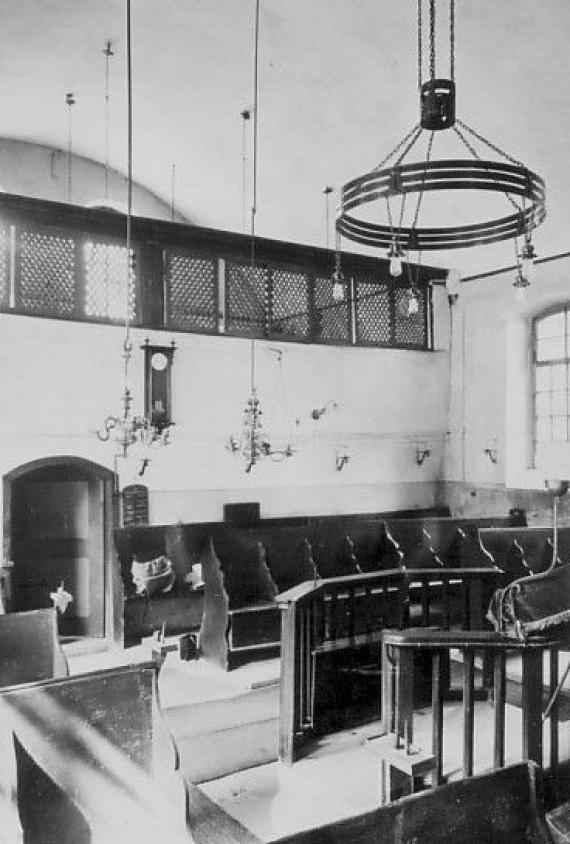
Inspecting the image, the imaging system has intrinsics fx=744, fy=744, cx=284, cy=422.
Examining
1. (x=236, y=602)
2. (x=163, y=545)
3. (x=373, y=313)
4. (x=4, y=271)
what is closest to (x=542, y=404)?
(x=373, y=313)

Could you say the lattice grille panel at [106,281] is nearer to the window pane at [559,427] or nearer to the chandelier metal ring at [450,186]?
the chandelier metal ring at [450,186]

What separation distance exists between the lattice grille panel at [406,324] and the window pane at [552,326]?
1700 mm

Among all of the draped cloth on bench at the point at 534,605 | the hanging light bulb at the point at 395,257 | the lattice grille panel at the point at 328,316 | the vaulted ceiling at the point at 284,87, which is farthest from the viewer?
the lattice grille panel at the point at 328,316

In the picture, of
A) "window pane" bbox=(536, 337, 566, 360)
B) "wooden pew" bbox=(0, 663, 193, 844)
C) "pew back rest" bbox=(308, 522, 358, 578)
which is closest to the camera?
"wooden pew" bbox=(0, 663, 193, 844)

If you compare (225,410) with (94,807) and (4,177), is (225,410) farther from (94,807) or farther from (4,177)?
(94,807)

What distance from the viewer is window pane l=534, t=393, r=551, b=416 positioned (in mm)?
10180

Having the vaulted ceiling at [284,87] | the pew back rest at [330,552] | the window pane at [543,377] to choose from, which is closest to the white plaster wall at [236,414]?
the window pane at [543,377]

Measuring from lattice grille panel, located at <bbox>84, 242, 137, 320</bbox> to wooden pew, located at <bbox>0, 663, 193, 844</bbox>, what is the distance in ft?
20.3

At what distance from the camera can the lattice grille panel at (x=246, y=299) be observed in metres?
9.62

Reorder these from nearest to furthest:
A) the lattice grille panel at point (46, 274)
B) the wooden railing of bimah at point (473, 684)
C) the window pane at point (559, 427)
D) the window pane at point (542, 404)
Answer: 1. the wooden railing of bimah at point (473, 684)
2. the lattice grille panel at point (46, 274)
3. the window pane at point (559, 427)
4. the window pane at point (542, 404)

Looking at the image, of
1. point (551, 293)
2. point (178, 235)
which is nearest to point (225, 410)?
point (178, 235)

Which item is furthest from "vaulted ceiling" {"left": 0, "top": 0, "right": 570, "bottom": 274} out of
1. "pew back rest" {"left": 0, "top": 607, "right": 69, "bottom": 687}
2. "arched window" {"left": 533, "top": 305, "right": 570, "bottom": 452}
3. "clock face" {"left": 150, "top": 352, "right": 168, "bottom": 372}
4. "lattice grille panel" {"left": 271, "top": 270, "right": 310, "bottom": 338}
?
"pew back rest" {"left": 0, "top": 607, "right": 69, "bottom": 687}

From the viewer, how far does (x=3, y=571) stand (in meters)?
8.26

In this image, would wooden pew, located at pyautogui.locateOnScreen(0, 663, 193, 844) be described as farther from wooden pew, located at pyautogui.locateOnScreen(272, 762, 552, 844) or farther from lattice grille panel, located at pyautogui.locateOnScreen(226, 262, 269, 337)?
lattice grille panel, located at pyautogui.locateOnScreen(226, 262, 269, 337)
